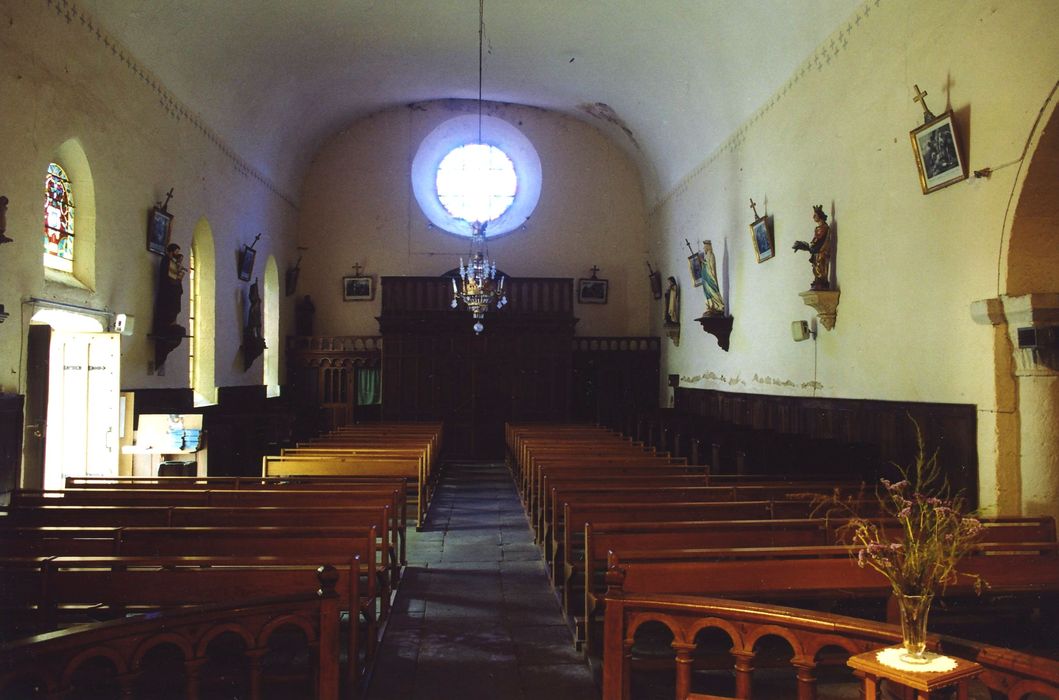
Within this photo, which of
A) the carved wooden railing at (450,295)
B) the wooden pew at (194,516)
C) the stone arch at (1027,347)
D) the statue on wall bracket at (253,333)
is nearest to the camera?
the wooden pew at (194,516)

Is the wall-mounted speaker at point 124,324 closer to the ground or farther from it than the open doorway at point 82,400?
farther from it

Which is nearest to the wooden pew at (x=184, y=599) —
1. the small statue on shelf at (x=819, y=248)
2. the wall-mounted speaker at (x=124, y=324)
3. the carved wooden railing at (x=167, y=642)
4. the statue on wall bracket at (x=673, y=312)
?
the carved wooden railing at (x=167, y=642)

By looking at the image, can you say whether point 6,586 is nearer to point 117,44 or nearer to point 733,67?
point 117,44

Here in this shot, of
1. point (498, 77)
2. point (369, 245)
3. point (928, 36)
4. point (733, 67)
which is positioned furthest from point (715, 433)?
point (369, 245)

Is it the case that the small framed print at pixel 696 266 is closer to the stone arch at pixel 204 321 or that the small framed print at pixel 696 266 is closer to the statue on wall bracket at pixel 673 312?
the statue on wall bracket at pixel 673 312

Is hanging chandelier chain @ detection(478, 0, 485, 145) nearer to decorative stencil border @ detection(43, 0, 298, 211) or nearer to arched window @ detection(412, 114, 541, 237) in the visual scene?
arched window @ detection(412, 114, 541, 237)

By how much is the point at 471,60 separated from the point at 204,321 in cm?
687

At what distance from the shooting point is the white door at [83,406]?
346 inches

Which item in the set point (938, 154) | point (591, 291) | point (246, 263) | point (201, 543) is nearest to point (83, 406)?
point (201, 543)

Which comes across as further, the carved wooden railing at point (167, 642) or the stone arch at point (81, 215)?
the stone arch at point (81, 215)

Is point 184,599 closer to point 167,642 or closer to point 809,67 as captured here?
point 167,642

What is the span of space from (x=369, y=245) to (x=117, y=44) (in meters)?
9.24

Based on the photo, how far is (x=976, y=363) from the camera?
21.4ft

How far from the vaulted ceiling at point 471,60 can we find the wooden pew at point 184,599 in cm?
697
